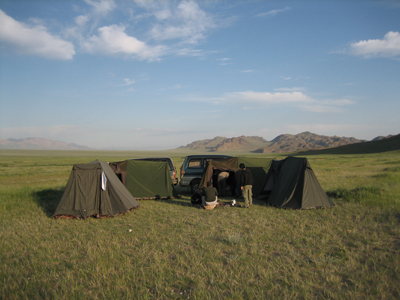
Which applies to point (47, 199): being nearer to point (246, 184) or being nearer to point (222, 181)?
point (222, 181)

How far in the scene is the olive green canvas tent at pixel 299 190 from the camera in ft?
36.2

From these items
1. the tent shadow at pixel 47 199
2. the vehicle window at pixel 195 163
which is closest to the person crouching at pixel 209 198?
the vehicle window at pixel 195 163

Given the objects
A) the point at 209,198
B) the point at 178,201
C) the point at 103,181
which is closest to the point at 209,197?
the point at 209,198

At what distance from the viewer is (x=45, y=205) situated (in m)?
11.9

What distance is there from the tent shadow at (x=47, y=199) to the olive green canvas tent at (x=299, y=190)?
8.93 m

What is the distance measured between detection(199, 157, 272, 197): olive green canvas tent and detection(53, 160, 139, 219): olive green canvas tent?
4416 millimetres

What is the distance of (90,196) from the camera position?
33.6 feet

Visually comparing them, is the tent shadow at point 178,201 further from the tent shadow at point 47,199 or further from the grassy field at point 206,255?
the tent shadow at point 47,199

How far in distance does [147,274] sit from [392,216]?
8199mm

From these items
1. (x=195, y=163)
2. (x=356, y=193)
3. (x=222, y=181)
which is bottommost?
(x=356, y=193)

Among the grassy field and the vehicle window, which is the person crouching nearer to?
the grassy field

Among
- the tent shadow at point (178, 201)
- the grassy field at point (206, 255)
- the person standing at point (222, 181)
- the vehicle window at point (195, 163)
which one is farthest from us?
the vehicle window at point (195, 163)

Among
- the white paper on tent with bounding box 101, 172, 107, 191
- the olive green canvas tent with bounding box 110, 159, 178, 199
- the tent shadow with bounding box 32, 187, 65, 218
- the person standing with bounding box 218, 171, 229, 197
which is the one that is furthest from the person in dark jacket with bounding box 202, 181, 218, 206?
the tent shadow with bounding box 32, 187, 65, 218

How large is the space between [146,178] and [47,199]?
15.1 feet
